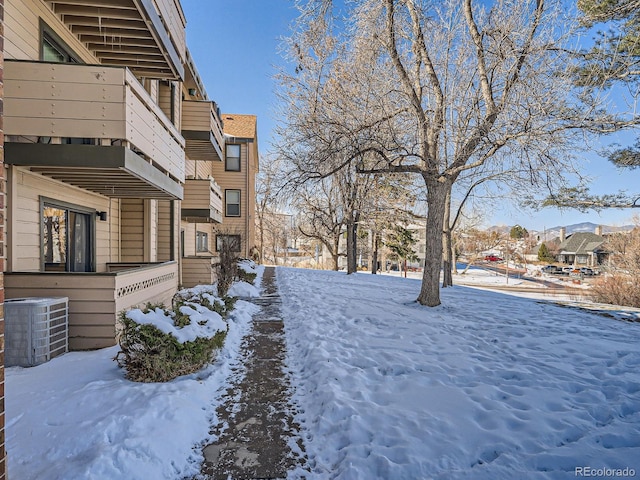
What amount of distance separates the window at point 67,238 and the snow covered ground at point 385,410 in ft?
7.81

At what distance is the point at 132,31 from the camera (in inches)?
240

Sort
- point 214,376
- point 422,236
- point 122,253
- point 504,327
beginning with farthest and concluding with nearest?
1. point 422,236
2. point 122,253
3. point 504,327
4. point 214,376

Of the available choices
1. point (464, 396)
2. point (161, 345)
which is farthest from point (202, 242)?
point (464, 396)

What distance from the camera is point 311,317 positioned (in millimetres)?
7020

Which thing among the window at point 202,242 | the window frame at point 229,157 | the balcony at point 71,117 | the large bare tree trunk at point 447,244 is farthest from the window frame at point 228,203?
the balcony at point 71,117

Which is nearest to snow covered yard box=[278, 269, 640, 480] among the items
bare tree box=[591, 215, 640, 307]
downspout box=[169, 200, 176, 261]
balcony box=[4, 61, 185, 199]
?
balcony box=[4, 61, 185, 199]

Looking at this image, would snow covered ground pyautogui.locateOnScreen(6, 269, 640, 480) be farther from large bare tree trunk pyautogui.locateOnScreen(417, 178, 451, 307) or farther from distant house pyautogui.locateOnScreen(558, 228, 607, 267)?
distant house pyautogui.locateOnScreen(558, 228, 607, 267)

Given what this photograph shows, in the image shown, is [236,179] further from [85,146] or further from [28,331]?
[28,331]

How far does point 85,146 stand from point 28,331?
8.23 feet

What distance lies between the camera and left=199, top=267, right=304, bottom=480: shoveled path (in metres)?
2.59

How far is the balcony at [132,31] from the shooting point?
17.7 ft

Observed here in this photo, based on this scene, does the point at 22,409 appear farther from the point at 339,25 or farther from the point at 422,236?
the point at 422,236

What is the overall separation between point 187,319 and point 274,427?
183 cm

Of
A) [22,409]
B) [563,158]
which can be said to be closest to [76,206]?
[22,409]
